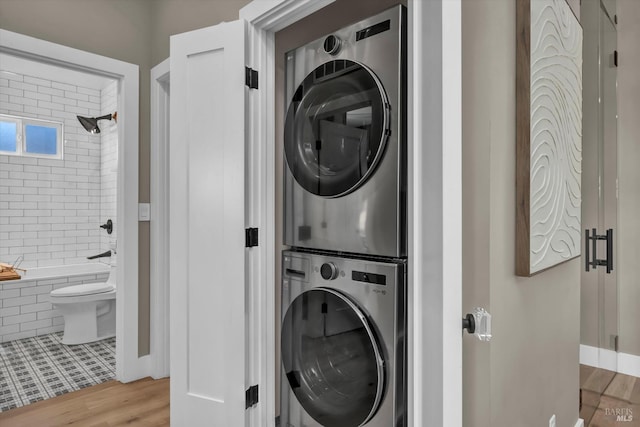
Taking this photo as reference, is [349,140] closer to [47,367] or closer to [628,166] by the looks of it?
[628,166]

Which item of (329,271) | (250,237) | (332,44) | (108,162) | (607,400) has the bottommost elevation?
(607,400)

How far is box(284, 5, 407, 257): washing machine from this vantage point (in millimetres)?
1445

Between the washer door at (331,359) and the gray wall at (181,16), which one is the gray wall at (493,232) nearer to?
the washer door at (331,359)

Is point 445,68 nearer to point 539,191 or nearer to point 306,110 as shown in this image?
point 539,191

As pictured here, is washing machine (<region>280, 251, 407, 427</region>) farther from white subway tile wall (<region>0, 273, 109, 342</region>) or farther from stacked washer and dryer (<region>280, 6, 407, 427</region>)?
white subway tile wall (<region>0, 273, 109, 342</region>)

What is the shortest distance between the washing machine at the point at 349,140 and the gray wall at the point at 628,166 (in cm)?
152

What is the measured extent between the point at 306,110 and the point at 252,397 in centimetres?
141

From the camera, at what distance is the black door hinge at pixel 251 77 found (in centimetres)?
180

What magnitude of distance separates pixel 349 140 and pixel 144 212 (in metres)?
1.82

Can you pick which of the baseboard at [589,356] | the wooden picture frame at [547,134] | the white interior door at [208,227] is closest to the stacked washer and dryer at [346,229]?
the white interior door at [208,227]

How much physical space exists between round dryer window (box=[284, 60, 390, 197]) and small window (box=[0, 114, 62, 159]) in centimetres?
381

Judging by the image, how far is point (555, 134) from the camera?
4.95 feet

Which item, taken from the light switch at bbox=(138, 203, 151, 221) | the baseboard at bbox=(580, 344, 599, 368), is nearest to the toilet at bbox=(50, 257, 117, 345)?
the light switch at bbox=(138, 203, 151, 221)

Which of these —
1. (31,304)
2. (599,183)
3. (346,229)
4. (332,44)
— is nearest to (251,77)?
(332,44)
